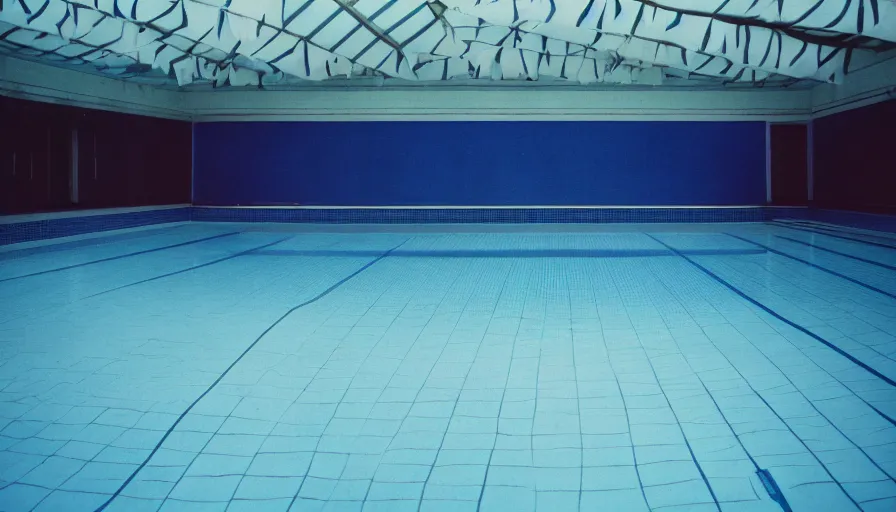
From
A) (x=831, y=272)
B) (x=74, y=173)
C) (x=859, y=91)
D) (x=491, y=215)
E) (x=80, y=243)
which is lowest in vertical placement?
(x=831, y=272)

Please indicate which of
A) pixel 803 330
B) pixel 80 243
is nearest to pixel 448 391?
pixel 803 330

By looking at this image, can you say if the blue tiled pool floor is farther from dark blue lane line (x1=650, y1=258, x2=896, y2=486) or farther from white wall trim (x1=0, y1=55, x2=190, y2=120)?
white wall trim (x1=0, y1=55, x2=190, y2=120)

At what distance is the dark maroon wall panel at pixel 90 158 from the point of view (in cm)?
652

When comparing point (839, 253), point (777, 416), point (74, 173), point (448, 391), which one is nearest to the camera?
point (777, 416)

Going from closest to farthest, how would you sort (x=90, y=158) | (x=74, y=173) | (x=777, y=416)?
(x=777, y=416) → (x=74, y=173) → (x=90, y=158)

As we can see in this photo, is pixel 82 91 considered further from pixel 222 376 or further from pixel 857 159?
pixel 857 159

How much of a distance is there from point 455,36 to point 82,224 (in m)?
4.10

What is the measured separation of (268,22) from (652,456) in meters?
4.06

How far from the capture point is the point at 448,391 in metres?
2.13

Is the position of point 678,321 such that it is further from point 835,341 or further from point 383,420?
point 383,420

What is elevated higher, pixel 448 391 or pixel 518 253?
pixel 518 253

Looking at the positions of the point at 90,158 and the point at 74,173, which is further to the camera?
the point at 90,158

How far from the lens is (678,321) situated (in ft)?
10.2

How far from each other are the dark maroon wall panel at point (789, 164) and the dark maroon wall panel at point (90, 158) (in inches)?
287
